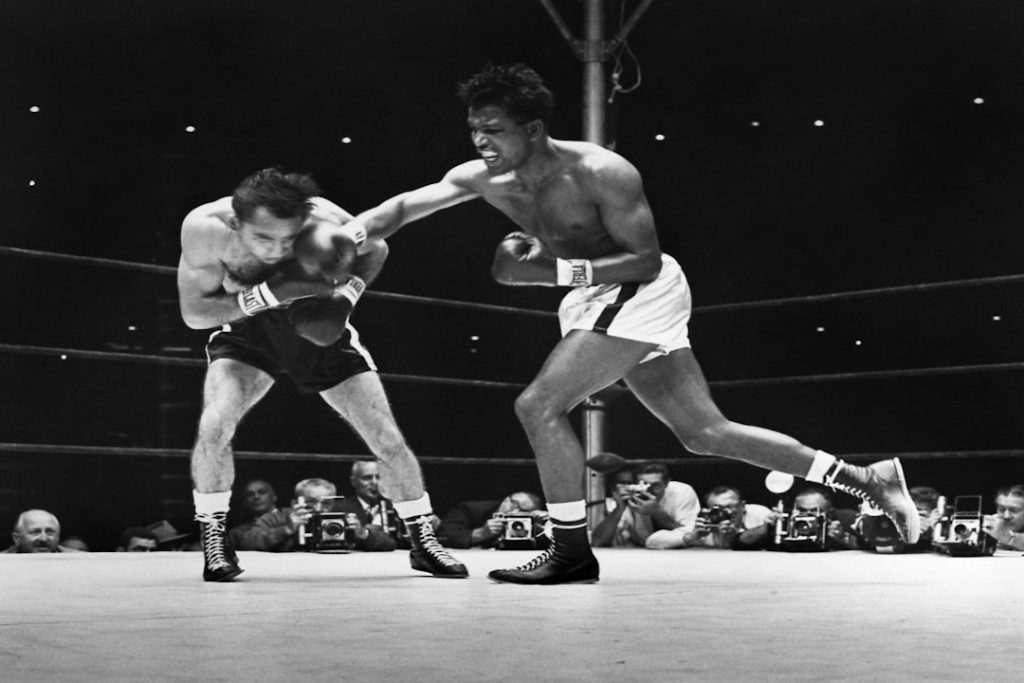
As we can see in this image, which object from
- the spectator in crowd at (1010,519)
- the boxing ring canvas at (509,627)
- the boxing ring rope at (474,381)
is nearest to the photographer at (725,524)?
the boxing ring rope at (474,381)

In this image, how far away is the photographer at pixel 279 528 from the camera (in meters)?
6.06

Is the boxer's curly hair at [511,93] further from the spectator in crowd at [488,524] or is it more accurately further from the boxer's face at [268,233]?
the spectator in crowd at [488,524]

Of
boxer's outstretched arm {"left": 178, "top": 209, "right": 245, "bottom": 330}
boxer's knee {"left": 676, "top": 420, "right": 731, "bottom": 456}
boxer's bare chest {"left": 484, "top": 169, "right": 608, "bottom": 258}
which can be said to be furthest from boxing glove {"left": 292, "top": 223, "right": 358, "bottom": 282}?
boxer's knee {"left": 676, "top": 420, "right": 731, "bottom": 456}

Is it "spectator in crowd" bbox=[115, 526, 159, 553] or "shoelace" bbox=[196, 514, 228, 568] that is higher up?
"shoelace" bbox=[196, 514, 228, 568]

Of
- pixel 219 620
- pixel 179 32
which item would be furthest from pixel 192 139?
pixel 219 620

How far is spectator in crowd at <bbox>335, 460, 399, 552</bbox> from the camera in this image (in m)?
6.18

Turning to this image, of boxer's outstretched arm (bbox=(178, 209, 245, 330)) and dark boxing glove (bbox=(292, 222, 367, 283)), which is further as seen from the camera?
boxer's outstretched arm (bbox=(178, 209, 245, 330))

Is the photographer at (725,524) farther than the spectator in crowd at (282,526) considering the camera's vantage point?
Yes

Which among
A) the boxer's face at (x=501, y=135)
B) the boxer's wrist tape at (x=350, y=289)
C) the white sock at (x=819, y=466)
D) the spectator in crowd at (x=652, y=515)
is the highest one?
the boxer's face at (x=501, y=135)

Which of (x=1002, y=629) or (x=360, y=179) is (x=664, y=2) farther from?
(x=1002, y=629)

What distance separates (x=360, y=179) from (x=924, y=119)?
264 centimetres

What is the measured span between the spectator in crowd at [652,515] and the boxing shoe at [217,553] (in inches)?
125

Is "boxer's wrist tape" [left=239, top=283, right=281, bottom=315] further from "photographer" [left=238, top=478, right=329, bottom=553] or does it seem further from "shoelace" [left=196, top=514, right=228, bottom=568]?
"photographer" [left=238, top=478, right=329, bottom=553]

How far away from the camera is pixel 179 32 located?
657 centimetres
